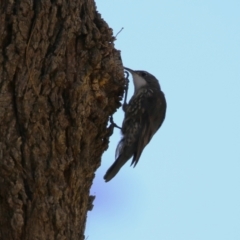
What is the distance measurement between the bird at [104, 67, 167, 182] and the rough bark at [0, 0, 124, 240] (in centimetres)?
172

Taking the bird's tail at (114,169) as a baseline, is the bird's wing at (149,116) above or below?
above

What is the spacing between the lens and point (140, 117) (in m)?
6.90

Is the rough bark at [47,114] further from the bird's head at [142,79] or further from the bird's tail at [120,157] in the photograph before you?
the bird's head at [142,79]

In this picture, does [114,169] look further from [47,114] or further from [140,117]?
[47,114]

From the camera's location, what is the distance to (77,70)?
15.0ft

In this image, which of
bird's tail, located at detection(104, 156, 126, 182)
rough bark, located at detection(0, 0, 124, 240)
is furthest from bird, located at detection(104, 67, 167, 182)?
rough bark, located at detection(0, 0, 124, 240)

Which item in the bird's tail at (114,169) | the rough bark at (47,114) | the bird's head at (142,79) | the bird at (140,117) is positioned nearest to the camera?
the rough bark at (47,114)

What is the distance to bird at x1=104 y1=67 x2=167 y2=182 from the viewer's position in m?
6.59

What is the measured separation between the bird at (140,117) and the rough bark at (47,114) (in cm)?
172

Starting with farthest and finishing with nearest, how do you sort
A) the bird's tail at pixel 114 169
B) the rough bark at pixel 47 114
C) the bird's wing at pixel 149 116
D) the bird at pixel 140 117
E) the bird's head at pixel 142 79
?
the bird's head at pixel 142 79, the bird's wing at pixel 149 116, the bird at pixel 140 117, the bird's tail at pixel 114 169, the rough bark at pixel 47 114

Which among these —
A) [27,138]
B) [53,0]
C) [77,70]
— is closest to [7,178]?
[27,138]

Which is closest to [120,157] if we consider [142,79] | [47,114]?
[142,79]

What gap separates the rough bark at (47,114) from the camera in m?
4.11

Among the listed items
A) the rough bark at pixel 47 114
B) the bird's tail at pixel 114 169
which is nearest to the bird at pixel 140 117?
the bird's tail at pixel 114 169
